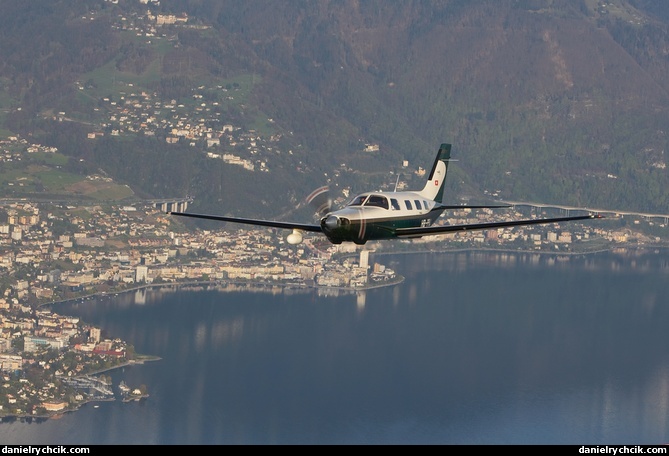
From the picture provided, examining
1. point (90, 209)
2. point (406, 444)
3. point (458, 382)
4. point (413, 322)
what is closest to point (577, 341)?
point (413, 322)

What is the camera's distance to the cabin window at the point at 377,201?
190 ft

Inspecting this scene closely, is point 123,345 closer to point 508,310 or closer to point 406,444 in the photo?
point 406,444

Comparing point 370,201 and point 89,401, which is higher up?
point 370,201

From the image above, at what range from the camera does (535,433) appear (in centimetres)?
11238

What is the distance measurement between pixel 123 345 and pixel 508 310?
52.3 metres

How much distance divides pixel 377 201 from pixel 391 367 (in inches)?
2998

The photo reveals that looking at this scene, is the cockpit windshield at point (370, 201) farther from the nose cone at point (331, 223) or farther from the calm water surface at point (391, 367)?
the calm water surface at point (391, 367)

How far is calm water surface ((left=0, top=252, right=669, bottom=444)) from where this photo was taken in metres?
112

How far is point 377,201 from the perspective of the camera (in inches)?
2290

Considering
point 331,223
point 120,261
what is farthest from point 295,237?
point 120,261

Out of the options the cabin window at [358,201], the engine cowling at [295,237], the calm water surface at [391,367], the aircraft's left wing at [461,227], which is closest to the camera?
the aircraft's left wing at [461,227]

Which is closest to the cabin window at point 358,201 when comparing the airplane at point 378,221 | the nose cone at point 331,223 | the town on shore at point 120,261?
the airplane at point 378,221

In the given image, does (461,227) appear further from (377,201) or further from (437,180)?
(437,180)

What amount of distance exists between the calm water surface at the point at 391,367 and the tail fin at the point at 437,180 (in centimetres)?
4568
